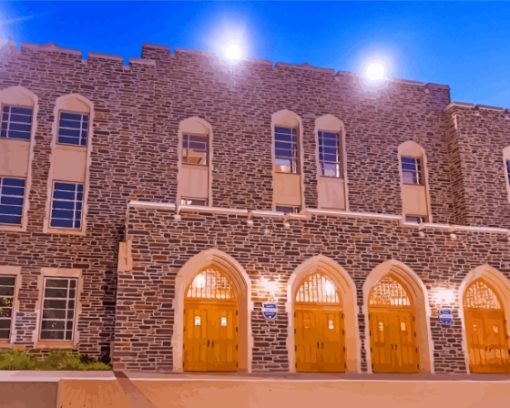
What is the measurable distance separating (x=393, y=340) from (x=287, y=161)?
23.9ft

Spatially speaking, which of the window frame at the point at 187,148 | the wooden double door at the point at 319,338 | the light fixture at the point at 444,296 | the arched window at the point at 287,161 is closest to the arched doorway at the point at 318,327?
the wooden double door at the point at 319,338

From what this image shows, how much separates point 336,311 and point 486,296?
5.23 meters

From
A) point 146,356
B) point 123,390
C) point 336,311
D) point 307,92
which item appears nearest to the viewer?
point 123,390

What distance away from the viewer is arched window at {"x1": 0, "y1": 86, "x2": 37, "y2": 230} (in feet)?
61.4

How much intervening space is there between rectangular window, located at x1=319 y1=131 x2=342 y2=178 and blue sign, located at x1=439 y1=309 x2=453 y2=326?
622 centimetres

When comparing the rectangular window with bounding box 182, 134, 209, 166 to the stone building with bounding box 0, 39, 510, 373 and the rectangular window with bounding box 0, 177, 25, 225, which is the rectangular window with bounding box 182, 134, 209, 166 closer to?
the stone building with bounding box 0, 39, 510, 373

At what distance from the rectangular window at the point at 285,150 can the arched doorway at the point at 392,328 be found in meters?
5.47

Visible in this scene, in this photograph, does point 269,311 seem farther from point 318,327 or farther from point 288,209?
point 288,209

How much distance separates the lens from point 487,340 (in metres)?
18.9

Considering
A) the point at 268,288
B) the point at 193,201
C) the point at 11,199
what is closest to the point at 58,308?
the point at 11,199

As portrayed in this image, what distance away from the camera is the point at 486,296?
19344 millimetres

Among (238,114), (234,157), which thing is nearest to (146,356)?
(234,157)

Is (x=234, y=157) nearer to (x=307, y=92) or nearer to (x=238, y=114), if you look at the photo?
(x=238, y=114)

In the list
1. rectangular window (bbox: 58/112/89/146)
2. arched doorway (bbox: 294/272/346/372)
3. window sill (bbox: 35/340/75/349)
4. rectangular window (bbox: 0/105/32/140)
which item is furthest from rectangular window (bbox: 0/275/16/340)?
arched doorway (bbox: 294/272/346/372)
